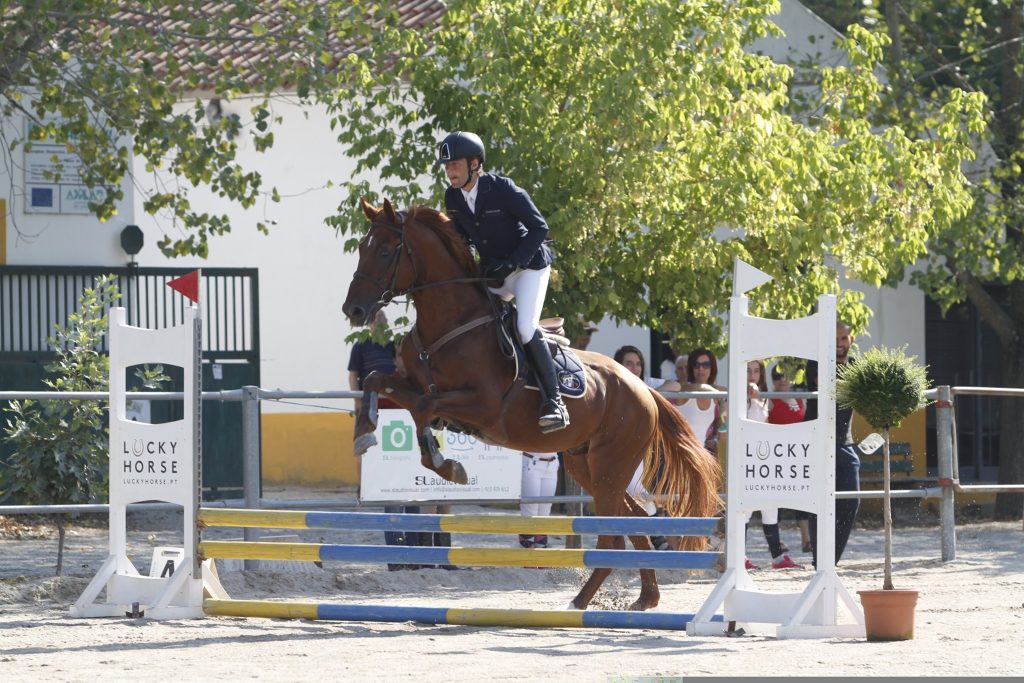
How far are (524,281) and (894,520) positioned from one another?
9.13 m

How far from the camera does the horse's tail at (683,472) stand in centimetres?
910

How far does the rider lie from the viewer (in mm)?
8133

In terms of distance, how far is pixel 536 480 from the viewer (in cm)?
1116

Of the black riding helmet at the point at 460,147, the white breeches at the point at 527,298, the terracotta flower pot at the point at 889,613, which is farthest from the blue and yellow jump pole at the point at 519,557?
the black riding helmet at the point at 460,147

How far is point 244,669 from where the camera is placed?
643 cm

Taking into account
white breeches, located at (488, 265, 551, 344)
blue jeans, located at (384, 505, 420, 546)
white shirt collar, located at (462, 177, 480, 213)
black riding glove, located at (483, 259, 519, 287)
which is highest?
white shirt collar, located at (462, 177, 480, 213)

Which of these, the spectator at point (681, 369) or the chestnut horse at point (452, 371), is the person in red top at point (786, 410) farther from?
the chestnut horse at point (452, 371)

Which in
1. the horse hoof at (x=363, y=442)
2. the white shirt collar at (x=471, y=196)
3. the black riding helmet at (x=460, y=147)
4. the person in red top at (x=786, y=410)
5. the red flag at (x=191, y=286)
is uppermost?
the black riding helmet at (x=460, y=147)

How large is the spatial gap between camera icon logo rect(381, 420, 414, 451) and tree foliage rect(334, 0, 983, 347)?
2013 millimetres

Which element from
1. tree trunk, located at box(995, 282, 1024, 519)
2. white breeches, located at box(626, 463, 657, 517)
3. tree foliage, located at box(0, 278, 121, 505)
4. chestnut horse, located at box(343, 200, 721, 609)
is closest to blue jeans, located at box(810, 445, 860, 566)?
white breeches, located at box(626, 463, 657, 517)

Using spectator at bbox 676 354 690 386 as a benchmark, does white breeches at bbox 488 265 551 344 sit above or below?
above

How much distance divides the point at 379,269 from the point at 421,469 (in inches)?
125

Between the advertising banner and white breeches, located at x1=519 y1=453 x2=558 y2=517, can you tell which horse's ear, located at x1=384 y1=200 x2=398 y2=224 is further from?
white breeches, located at x1=519 y1=453 x2=558 y2=517

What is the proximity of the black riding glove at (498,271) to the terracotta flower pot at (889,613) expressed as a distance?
2.59m
